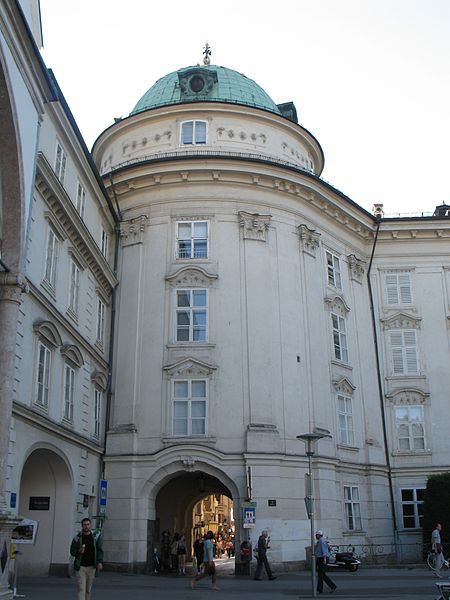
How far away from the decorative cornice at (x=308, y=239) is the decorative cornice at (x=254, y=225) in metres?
1.88

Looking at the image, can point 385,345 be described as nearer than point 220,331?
No

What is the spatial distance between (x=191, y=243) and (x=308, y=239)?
18.4ft

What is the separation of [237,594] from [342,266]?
18.7 metres

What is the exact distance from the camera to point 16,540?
16719mm

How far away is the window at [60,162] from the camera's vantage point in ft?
76.2

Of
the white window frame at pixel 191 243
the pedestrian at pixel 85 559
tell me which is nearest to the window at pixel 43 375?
the pedestrian at pixel 85 559

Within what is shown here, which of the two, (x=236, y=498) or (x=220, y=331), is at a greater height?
(x=220, y=331)

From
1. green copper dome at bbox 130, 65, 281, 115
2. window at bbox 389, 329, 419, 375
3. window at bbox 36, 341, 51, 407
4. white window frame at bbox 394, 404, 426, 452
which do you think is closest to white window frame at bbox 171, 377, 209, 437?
window at bbox 36, 341, 51, 407

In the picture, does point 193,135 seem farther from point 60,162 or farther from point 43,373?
point 43,373

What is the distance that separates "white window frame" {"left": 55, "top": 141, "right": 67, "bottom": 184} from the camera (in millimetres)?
23180

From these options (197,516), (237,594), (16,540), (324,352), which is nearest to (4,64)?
(16,540)

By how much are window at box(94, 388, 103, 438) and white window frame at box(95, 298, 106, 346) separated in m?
2.10

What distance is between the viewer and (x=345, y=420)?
31.4 m

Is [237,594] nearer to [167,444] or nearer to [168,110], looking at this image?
[167,444]
